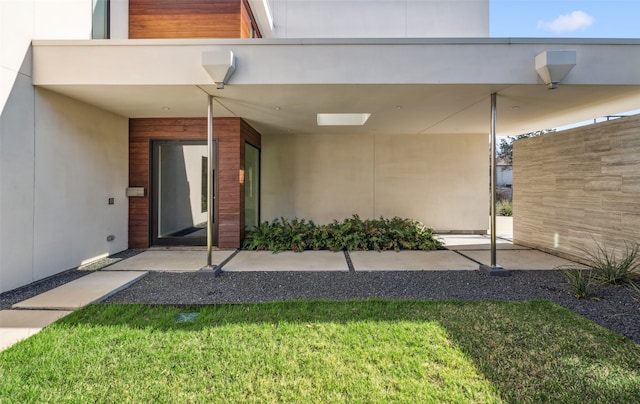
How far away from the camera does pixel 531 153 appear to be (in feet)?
19.1

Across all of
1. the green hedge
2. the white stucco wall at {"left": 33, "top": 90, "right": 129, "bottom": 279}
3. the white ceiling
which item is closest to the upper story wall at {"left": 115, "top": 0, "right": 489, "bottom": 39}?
the white ceiling

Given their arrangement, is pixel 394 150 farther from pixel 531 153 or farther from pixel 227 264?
pixel 227 264

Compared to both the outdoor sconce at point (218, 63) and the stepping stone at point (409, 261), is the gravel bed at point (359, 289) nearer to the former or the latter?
the stepping stone at point (409, 261)

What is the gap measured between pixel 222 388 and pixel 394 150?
271 inches

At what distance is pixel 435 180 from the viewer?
7.71 metres

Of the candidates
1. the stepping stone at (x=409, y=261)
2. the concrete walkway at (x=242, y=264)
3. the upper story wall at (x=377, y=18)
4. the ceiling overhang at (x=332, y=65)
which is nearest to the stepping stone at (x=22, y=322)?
the concrete walkway at (x=242, y=264)

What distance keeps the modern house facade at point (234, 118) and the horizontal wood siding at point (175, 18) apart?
0.03 metres

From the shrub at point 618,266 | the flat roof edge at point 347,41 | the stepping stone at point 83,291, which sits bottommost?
the stepping stone at point 83,291

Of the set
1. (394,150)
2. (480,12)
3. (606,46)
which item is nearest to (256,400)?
(606,46)

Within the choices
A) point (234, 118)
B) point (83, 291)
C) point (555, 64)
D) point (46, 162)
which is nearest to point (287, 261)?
point (83, 291)

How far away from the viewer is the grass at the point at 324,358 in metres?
1.78

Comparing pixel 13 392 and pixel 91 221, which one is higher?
pixel 91 221

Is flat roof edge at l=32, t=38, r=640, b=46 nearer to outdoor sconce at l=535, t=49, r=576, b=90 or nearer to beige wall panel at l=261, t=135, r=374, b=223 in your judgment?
outdoor sconce at l=535, t=49, r=576, b=90

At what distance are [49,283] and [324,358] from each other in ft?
12.8
